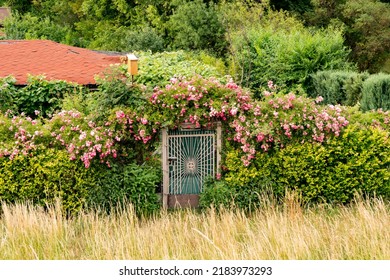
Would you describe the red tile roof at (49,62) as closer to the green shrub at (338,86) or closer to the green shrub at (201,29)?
the green shrub at (201,29)

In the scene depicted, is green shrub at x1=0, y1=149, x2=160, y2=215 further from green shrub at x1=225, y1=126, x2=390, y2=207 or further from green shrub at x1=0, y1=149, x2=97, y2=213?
green shrub at x1=225, y1=126, x2=390, y2=207

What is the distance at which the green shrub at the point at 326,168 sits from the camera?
11969 mm

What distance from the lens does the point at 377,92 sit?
16781 millimetres

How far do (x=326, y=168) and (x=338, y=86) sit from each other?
727 cm

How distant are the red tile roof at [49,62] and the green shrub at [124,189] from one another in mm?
5572

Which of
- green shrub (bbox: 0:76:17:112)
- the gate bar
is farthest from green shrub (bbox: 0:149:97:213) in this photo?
green shrub (bbox: 0:76:17:112)

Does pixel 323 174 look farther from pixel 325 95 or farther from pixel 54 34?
pixel 54 34

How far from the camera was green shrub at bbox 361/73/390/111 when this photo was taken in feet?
54.7

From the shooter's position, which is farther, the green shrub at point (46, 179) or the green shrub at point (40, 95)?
the green shrub at point (40, 95)

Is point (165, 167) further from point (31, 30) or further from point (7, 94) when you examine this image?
point (31, 30)

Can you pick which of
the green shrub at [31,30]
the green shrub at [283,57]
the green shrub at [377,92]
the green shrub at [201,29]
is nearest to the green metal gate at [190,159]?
the green shrub at [377,92]

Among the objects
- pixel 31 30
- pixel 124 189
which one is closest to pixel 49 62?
pixel 124 189

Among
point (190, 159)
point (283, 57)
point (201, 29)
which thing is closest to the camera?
point (190, 159)

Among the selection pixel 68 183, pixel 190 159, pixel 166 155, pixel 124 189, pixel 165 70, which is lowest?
pixel 124 189
